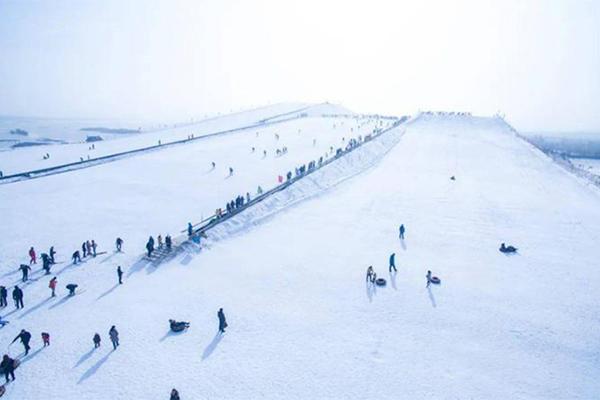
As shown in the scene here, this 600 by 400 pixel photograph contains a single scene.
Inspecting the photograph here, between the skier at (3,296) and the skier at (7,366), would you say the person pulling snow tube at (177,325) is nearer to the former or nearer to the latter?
the skier at (7,366)

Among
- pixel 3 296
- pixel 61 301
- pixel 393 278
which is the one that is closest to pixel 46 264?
pixel 3 296

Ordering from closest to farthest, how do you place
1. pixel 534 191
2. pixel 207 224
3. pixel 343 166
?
pixel 207 224, pixel 534 191, pixel 343 166

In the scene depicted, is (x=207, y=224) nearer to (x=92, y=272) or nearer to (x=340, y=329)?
(x=92, y=272)

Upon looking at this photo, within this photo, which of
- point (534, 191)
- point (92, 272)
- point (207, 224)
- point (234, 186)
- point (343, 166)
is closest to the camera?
point (92, 272)

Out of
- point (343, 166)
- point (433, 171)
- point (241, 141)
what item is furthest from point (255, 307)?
point (241, 141)

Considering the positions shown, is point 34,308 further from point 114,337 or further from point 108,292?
point 114,337
